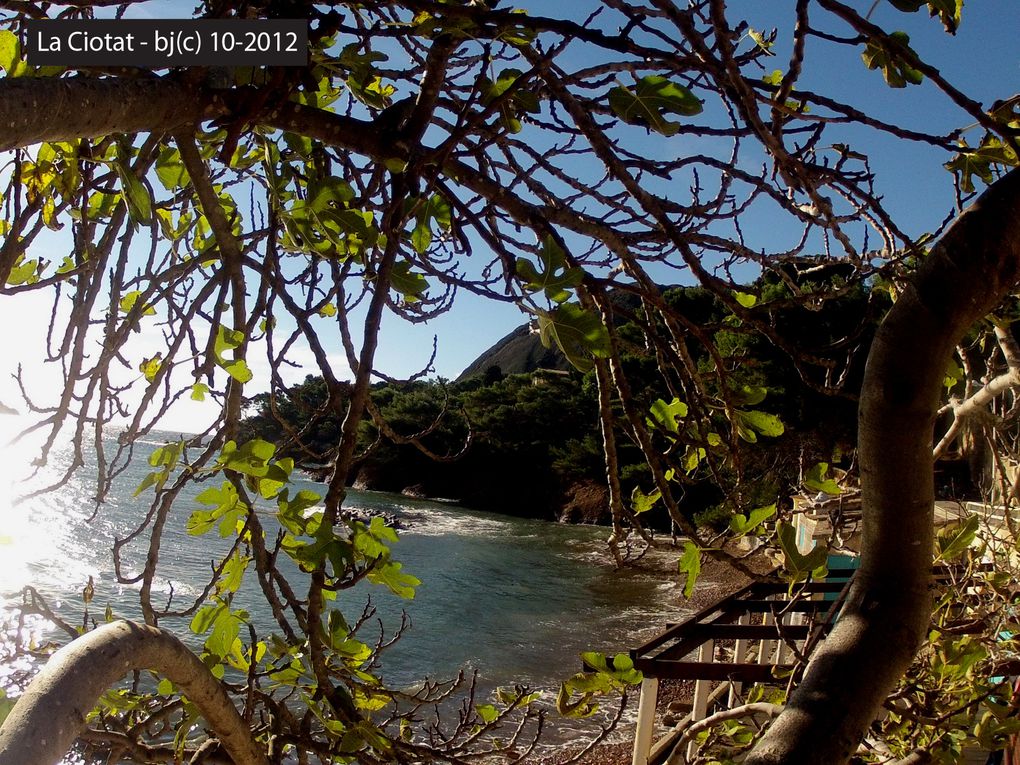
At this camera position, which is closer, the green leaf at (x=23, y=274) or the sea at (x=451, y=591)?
the green leaf at (x=23, y=274)

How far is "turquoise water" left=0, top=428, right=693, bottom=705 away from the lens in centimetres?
1192

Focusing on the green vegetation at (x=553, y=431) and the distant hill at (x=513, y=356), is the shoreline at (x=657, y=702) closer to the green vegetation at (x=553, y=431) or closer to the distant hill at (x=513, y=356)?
the green vegetation at (x=553, y=431)

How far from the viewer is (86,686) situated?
69 centimetres

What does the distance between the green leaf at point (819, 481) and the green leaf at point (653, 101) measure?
0.64 metres

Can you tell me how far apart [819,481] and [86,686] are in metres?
1.09

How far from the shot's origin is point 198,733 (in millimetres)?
7848

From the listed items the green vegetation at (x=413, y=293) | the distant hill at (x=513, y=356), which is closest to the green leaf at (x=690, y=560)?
the green vegetation at (x=413, y=293)

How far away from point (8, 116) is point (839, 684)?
3.14 feet

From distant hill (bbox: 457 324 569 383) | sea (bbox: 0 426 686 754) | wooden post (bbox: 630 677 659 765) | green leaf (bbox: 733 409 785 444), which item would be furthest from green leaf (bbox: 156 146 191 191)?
distant hill (bbox: 457 324 569 383)

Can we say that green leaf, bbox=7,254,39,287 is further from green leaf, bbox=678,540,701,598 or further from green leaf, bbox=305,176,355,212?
green leaf, bbox=678,540,701,598

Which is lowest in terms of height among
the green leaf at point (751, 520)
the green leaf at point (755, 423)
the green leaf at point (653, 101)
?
the green leaf at point (751, 520)

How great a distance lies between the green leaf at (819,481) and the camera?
4.04 ft

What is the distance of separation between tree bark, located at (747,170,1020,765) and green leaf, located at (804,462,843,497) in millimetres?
419

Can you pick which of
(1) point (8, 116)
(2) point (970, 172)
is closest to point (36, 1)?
(1) point (8, 116)
